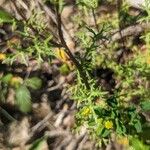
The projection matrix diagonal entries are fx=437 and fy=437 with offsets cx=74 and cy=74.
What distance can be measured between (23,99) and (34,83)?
20cm

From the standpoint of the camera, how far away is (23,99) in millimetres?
3461

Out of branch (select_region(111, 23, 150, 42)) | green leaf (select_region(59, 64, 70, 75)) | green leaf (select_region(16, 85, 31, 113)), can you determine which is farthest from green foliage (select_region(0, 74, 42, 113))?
branch (select_region(111, 23, 150, 42))

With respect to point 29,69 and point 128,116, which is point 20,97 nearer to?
point 29,69

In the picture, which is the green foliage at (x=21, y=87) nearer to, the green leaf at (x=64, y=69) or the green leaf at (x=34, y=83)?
the green leaf at (x=34, y=83)

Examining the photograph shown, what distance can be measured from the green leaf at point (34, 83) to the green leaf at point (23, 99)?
10 centimetres

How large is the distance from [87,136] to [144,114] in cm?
45

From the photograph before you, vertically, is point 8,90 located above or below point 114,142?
above

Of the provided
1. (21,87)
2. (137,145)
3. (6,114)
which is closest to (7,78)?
(21,87)

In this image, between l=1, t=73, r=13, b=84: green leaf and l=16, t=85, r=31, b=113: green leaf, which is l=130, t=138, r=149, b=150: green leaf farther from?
l=1, t=73, r=13, b=84: green leaf

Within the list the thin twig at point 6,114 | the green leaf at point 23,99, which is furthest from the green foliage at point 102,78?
the thin twig at point 6,114

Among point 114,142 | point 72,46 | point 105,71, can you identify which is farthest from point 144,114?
point 72,46

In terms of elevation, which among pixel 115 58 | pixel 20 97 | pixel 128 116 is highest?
pixel 115 58

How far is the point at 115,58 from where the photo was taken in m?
3.58

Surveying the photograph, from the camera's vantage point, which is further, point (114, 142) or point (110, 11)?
point (110, 11)
